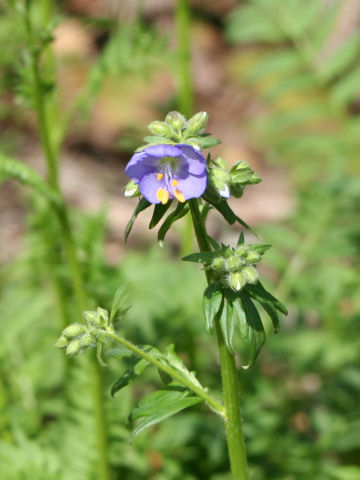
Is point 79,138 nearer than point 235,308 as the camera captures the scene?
No

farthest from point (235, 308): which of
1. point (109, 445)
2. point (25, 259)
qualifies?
point (25, 259)

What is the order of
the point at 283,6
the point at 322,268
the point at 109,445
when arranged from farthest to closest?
the point at 283,6
the point at 322,268
the point at 109,445

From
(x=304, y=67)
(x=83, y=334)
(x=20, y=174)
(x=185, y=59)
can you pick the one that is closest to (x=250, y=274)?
(x=83, y=334)

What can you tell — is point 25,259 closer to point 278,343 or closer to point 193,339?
point 193,339

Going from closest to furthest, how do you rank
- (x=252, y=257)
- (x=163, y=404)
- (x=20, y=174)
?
1. (x=252, y=257)
2. (x=163, y=404)
3. (x=20, y=174)

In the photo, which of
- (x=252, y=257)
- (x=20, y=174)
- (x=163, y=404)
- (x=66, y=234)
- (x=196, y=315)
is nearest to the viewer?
(x=252, y=257)

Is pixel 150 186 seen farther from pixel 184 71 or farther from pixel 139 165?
pixel 184 71

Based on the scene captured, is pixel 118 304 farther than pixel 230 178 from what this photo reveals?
Yes
